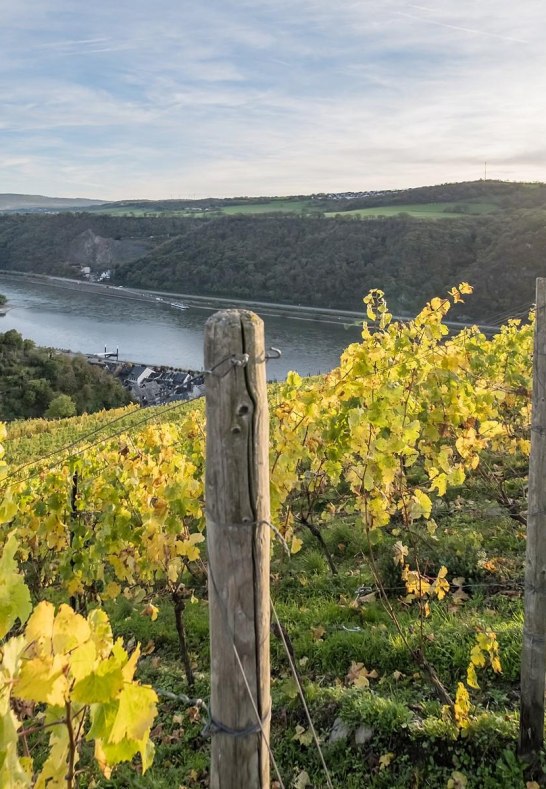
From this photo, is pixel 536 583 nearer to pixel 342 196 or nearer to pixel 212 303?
pixel 212 303

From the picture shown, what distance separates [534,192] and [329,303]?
33.2 metres

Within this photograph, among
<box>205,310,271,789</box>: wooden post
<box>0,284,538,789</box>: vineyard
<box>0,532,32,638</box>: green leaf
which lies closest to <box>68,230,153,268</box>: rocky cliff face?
<box>0,284,538,789</box>: vineyard

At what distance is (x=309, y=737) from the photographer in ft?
10.7

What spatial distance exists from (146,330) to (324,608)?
5988 centimetres

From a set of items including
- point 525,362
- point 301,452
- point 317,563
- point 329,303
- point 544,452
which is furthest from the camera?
point 329,303

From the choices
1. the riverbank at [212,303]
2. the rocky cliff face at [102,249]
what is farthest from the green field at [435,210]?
the rocky cliff face at [102,249]

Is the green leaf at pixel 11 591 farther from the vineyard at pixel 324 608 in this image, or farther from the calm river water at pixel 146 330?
the calm river water at pixel 146 330

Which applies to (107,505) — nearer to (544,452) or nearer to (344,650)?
(344,650)

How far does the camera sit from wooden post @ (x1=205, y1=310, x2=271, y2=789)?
1495 millimetres

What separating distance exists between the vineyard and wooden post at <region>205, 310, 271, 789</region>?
245 millimetres

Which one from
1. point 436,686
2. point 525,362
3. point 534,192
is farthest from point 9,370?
point 534,192

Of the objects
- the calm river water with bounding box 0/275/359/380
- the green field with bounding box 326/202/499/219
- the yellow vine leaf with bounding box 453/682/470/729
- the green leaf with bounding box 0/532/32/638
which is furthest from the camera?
the green field with bounding box 326/202/499/219

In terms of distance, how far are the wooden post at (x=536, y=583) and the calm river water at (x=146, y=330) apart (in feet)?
111

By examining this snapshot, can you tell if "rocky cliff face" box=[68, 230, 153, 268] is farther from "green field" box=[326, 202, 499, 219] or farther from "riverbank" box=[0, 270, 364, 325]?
"green field" box=[326, 202, 499, 219]
